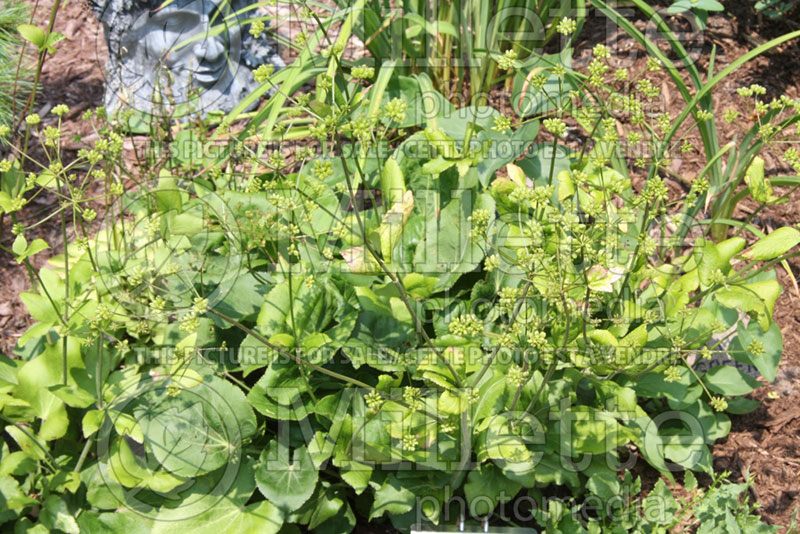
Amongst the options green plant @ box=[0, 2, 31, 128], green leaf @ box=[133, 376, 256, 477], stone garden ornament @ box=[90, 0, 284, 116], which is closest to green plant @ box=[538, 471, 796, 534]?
green leaf @ box=[133, 376, 256, 477]

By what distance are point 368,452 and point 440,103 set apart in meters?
1.47

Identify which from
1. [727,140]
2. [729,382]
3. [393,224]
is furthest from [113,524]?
[727,140]

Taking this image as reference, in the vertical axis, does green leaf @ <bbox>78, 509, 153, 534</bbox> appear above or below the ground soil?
below

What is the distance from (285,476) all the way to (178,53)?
2356 millimetres

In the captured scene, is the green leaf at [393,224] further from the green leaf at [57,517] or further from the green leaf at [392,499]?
the green leaf at [57,517]

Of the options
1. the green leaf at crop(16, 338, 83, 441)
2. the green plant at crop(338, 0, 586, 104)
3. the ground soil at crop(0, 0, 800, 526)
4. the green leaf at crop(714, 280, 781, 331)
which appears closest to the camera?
the green leaf at crop(714, 280, 781, 331)

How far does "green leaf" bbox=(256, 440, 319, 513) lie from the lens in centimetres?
209

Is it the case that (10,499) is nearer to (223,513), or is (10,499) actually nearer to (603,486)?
(223,513)

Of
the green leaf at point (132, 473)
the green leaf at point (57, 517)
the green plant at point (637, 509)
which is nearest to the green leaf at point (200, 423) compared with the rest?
the green leaf at point (132, 473)

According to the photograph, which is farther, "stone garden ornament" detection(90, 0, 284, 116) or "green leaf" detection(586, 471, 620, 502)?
"stone garden ornament" detection(90, 0, 284, 116)

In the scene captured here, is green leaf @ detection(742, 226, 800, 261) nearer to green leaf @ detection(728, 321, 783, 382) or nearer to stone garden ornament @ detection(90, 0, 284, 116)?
green leaf @ detection(728, 321, 783, 382)

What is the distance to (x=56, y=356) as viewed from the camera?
91.6 inches

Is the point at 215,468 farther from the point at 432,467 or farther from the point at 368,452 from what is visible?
the point at 432,467

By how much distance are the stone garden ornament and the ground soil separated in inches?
10.6
